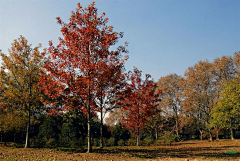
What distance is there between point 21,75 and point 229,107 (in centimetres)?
3178

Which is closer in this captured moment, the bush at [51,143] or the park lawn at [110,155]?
the park lawn at [110,155]

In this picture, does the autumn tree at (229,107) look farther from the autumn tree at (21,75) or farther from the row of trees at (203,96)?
the autumn tree at (21,75)

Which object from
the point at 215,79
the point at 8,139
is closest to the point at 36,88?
the point at 8,139

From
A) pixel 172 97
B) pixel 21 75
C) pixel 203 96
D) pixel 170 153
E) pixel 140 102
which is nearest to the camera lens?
pixel 170 153

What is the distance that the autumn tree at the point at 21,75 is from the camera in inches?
902

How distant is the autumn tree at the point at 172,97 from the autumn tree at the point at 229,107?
8.92m

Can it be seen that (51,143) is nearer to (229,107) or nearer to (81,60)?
(81,60)

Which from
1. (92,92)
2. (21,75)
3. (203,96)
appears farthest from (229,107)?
(21,75)

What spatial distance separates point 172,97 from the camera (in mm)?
43469

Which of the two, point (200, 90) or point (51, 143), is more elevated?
point (200, 90)

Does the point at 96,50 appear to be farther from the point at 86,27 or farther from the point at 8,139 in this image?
the point at 8,139

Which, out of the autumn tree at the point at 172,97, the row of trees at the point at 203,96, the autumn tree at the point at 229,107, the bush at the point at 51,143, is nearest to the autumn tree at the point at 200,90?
the row of trees at the point at 203,96

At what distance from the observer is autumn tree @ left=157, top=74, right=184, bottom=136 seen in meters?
43.0

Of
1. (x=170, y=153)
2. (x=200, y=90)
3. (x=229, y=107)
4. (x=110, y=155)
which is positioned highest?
(x=200, y=90)
